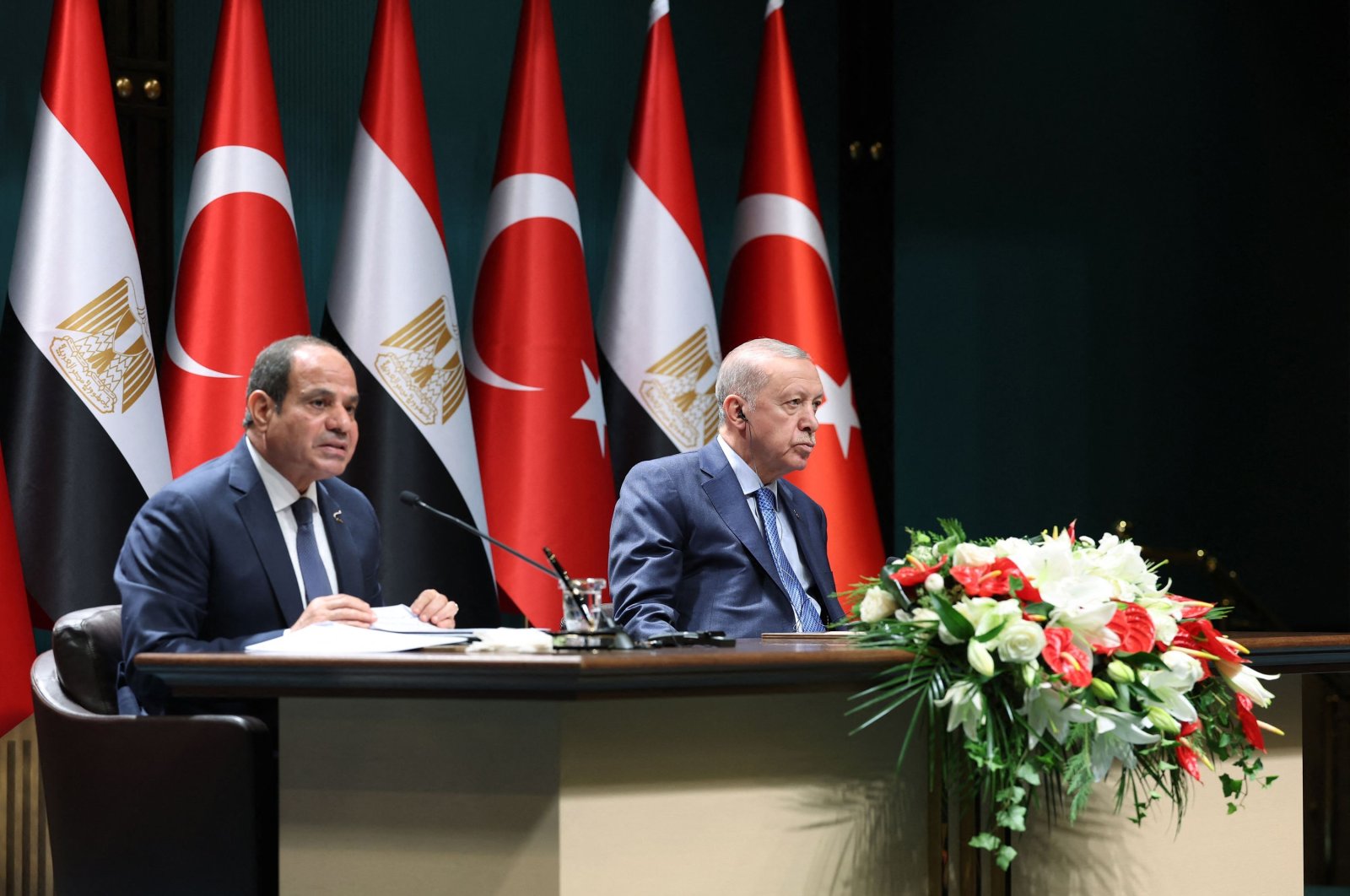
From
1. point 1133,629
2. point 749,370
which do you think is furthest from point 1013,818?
point 749,370

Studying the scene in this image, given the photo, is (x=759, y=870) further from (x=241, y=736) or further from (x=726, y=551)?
(x=726, y=551)

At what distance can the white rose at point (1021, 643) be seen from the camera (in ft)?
7.02

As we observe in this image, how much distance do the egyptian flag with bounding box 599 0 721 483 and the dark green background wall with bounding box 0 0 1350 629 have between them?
498mm

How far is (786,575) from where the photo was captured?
3359 mm

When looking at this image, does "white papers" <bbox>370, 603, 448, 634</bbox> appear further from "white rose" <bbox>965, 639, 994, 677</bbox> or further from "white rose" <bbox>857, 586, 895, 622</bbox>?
"white rose" <bbox>965, 639, 994, 677</bbox>

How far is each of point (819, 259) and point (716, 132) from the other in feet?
2.69

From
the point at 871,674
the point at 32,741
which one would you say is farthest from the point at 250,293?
the point at 871,674

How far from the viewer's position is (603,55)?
5285 millimetres

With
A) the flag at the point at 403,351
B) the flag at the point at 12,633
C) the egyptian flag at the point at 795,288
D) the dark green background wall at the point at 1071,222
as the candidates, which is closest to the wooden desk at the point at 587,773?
the flag at the point at 12,633

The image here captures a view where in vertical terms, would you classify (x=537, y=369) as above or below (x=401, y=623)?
above

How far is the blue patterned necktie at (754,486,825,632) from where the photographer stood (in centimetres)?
331

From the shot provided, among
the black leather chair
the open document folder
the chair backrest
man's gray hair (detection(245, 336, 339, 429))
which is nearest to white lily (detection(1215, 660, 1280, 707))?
the open document folder

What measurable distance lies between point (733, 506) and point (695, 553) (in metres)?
0.13

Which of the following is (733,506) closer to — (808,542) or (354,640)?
(808,542)
